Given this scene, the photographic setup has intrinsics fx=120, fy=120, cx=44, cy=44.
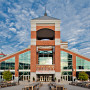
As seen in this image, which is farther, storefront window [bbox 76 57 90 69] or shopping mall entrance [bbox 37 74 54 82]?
storefront window [bbox 76 57 90 69]

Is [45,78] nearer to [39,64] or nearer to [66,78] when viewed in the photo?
[39,64]

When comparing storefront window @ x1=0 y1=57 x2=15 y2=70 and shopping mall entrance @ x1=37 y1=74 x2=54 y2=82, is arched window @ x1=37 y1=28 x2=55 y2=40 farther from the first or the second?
shopping mall entrance @ x1=37 y1=74 x2=54 y2=82

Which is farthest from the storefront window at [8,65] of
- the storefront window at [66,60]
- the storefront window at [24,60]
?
the storefront window at [66,60]

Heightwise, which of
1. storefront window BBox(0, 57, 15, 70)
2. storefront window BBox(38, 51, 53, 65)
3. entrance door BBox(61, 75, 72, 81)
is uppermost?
storefront window BBox(38, 51, 53, 65)

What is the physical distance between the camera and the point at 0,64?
148ft

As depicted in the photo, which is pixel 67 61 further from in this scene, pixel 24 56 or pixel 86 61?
pixel 24 56

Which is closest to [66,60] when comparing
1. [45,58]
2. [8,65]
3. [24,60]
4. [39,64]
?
[45,58]

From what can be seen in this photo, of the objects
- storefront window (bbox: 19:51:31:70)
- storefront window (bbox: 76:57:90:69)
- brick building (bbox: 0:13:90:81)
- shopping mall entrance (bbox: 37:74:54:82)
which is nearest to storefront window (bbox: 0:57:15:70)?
brick building (bbox: 0:13:90:81)

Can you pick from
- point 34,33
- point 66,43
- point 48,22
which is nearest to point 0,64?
point 34,33

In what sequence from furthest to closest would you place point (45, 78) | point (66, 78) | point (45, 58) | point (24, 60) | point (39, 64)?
1. point (45, 58)
2. point (24, 60)
3. point (39, 64)
4. point (66, 78)
5. point (45, 78)

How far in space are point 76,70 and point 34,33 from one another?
20411mm

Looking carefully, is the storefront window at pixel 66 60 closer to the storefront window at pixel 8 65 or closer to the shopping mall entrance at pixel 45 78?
the shopping mall entrance at pixel 45 78

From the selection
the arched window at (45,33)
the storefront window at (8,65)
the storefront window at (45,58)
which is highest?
the arched window at (45,33)

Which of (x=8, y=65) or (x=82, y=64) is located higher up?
(x=82, y=64)
